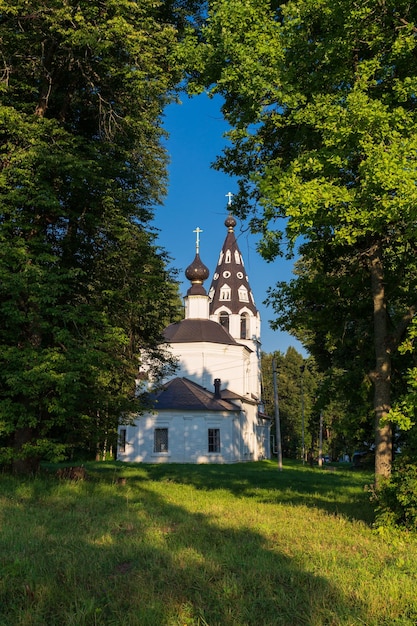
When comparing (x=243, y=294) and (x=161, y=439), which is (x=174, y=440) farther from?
(x=243, y=294)

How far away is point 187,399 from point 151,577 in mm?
34597

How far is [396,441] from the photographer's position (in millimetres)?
→ 10875

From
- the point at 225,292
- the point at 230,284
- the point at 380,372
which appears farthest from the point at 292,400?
the point at 380,372

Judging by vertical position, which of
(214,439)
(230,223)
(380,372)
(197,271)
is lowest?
(214,439)

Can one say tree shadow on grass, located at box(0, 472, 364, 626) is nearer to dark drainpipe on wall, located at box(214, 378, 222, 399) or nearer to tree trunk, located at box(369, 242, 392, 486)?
tree trunk, located at box(369, 242, 392, 486)

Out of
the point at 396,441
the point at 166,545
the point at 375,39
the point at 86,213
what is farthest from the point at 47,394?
the point at 375,39

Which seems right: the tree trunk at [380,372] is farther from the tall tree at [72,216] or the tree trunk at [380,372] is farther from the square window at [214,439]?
the square window at [214,439]

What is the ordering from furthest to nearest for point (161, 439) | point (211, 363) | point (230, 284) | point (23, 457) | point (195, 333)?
point (230, 284), point (195, 333), point (211, 363), point (161, 439), point (23, 457)

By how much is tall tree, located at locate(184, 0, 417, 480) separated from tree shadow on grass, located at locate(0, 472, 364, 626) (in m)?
3.03

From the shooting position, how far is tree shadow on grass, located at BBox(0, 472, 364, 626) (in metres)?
4.68

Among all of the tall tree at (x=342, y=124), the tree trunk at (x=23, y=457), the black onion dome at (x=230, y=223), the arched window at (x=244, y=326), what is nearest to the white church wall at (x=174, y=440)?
the arched window at (x=244, y=326)

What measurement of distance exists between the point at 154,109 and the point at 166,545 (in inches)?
427

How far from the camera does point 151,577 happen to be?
560cm

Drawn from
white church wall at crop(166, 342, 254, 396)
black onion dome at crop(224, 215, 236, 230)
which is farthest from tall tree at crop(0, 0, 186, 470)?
black onion dome at crop(224, 215, 236, 230)
